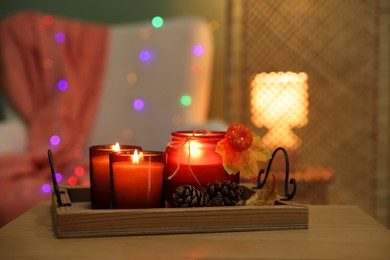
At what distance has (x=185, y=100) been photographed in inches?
84.8

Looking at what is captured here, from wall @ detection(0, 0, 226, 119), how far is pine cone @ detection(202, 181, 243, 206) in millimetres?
1677

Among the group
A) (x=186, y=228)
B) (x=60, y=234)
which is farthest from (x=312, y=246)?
(x=60, y=234)

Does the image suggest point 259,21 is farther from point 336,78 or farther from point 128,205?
point 128,205

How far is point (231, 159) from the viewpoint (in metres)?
0.92

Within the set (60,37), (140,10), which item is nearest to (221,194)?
(60,37)

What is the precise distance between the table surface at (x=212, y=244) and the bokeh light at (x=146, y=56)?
1.40 metres

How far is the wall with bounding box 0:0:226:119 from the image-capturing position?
2.57m

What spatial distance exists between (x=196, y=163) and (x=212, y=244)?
0.70 feet

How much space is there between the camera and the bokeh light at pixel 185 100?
215cm

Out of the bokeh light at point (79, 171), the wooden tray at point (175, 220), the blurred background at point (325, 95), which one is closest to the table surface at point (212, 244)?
the wooden tray at point (175, 220)

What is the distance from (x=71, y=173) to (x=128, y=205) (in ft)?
3.27

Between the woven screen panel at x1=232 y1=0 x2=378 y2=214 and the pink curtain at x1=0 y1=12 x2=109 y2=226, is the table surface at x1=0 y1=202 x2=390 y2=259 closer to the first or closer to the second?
the woven screen panel at x1=232 y1=0 x2=378 y2=214

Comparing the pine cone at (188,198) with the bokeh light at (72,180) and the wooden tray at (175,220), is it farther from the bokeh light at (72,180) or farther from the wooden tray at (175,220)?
the bokeh light at (72,180)

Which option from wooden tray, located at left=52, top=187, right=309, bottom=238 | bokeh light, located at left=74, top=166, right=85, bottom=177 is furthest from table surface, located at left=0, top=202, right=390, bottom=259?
bokeh light, located at left=74, top=166, right=85, bottom=177
